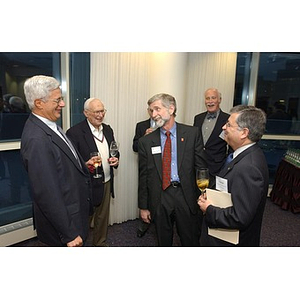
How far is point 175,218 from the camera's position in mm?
2184

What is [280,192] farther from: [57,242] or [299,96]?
[57,242]

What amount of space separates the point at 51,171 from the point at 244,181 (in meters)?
1.04

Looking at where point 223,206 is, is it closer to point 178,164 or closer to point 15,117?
point 178,164

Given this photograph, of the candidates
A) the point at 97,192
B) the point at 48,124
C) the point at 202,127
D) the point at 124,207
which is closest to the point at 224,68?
the point at 202,127

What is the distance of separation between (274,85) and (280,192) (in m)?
2.00

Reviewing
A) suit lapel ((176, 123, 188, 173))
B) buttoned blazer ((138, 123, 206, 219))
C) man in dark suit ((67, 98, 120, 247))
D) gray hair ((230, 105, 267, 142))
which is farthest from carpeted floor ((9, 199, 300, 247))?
gray hair ((230, 105, 267, 142))

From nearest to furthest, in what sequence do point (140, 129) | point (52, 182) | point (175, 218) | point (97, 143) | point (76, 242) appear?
point (52, 182), point (76, 242), point (175, 218), point (97, 143), point (140, 129)

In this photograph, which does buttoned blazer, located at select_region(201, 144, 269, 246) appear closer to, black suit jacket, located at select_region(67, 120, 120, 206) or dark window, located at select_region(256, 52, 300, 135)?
black suit jacket, located at select_region(67, 120, 120, 206)

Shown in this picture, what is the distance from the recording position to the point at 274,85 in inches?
191

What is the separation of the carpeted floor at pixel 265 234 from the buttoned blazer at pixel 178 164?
1.07 meters

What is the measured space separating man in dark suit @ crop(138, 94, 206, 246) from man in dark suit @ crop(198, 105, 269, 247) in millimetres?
491

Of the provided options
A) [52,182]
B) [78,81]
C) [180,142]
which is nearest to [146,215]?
[180,142]

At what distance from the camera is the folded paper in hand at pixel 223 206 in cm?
145

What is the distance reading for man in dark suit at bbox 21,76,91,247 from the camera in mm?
1427
